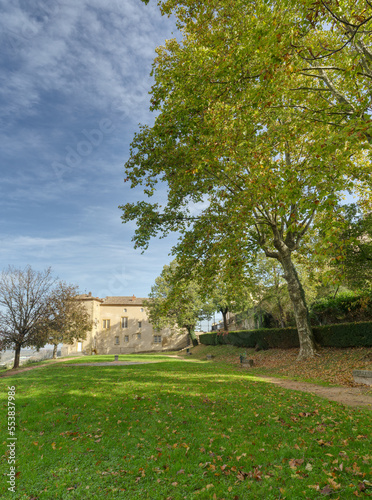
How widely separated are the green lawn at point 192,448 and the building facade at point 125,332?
45998 millimetres

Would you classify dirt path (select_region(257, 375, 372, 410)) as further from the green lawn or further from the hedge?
the hedge

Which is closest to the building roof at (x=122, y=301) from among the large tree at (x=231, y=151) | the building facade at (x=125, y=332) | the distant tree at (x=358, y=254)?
the building facade at (x=125, y=332)

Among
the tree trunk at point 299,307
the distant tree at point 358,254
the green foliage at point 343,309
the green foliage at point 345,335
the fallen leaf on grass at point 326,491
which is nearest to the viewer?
the fallen leaf on grass at point 326,491

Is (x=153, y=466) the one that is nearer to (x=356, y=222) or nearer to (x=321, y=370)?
(x=321, y=370)

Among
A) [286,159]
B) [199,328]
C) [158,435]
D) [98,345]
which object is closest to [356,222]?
[286,159]

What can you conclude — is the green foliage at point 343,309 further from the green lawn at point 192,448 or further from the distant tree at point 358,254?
the green lawn at point 192,448

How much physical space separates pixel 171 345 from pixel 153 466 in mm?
53465

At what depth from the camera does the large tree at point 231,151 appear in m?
7.92

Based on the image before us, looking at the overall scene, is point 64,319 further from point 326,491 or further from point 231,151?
point 326,491

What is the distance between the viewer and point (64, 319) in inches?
1248

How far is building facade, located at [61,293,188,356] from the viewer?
5462cm

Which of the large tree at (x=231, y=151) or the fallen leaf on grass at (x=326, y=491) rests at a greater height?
the large tree at (x=231, y=151)

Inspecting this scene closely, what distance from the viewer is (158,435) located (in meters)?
6.66

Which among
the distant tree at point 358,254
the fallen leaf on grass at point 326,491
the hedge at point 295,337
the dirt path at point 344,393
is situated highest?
the distant tree at point 358,254
